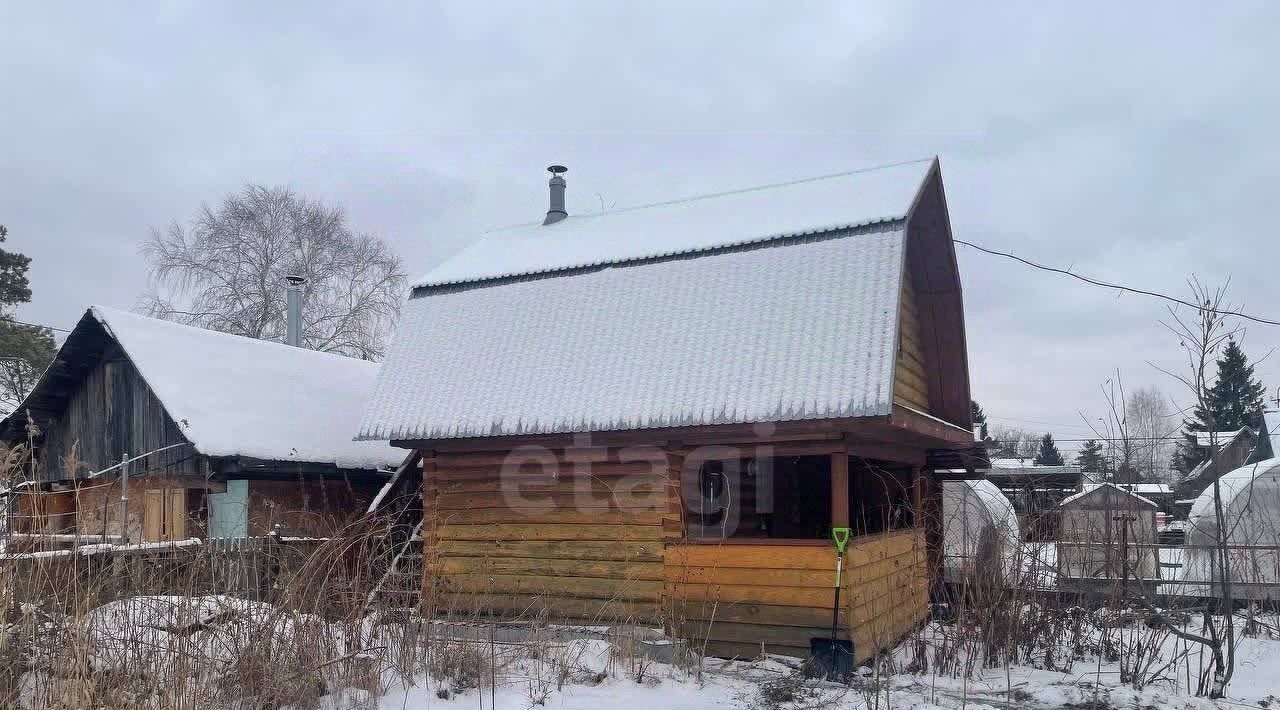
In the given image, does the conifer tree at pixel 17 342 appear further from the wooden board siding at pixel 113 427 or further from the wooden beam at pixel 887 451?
the wooden beam at pixel 887 451

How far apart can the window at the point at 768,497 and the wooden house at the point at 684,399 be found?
146cm

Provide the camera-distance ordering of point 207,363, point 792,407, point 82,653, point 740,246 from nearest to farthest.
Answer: point 82,653 → point 792,407 → point 740,246 → point 207,363

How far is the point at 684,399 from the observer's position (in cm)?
981

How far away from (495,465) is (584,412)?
1491 mm

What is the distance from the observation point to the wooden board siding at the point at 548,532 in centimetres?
1023

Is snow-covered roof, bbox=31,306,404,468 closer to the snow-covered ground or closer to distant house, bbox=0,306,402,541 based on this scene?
distant house, bbox=0,306,402,541

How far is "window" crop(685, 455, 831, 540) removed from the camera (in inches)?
547

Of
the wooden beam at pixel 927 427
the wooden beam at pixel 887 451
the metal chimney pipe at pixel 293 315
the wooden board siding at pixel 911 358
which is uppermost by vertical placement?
the metal chimney pipe at pixel 293 315

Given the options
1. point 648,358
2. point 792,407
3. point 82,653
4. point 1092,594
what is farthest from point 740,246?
point 82,653

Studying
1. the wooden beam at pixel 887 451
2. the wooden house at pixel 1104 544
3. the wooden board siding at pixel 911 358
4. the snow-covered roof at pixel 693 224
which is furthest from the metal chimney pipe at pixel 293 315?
the wooden house at pixel 1104 544

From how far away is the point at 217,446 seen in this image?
A: 14141 mm

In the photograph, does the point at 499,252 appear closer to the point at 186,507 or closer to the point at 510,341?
the point at 510,341

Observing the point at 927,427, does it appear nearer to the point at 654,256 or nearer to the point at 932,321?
the point at 932,321

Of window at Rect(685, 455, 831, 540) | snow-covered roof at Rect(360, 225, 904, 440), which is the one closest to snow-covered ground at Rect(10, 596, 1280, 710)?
snow-covered roof at Rect(360, 225, 904, 440)
